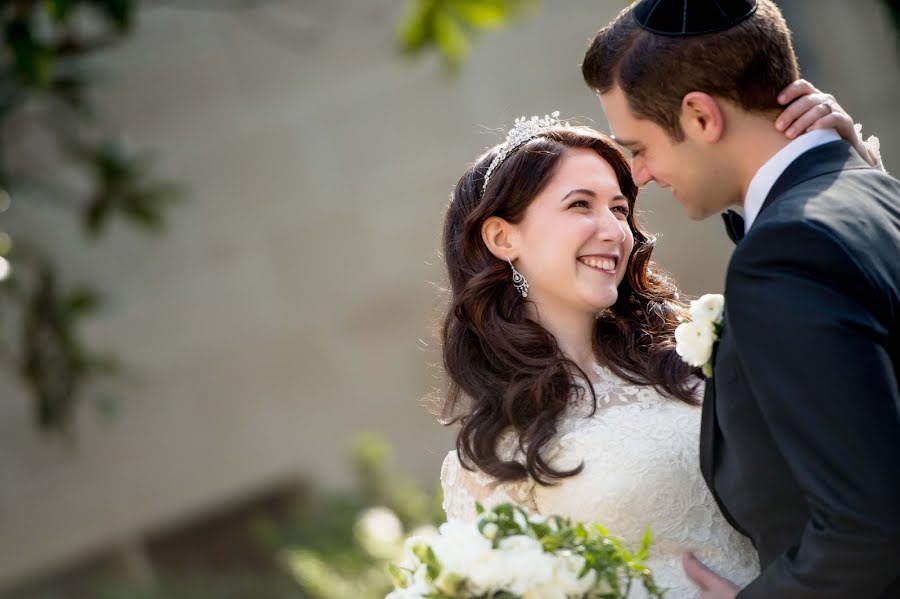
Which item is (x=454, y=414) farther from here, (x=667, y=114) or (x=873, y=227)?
(x=873, y=227)

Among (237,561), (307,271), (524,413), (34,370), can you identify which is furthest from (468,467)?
(237,561)

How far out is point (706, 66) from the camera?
2.48m

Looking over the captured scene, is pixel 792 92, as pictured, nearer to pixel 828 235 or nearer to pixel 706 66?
pixel 706 66

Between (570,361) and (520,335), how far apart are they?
0.53 feet

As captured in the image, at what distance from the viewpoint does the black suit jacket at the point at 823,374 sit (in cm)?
211

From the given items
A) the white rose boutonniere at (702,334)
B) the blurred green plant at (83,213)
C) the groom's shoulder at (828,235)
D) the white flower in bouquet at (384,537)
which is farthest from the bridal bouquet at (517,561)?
the blurred green plant at (83,213)

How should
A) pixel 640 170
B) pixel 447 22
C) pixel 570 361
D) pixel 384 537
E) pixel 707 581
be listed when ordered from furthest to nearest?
pixel 384 537 < pixel 447 22 < pixel 570 361 < pixel 707 581 < pixel 640 170

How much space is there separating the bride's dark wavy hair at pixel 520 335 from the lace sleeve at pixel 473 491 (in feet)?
0.16

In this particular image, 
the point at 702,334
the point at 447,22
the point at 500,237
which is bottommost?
the point at 500,237

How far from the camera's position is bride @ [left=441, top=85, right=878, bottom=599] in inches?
125

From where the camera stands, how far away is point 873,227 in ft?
7.50

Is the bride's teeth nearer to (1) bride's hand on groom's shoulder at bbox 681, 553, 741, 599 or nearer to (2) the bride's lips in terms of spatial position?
(2) the bride's lips

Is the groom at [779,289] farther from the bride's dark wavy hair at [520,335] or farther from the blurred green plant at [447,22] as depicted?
the blurred green plant at [447,22]

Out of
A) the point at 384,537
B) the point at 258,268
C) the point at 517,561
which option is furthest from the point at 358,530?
the point at 517,561
